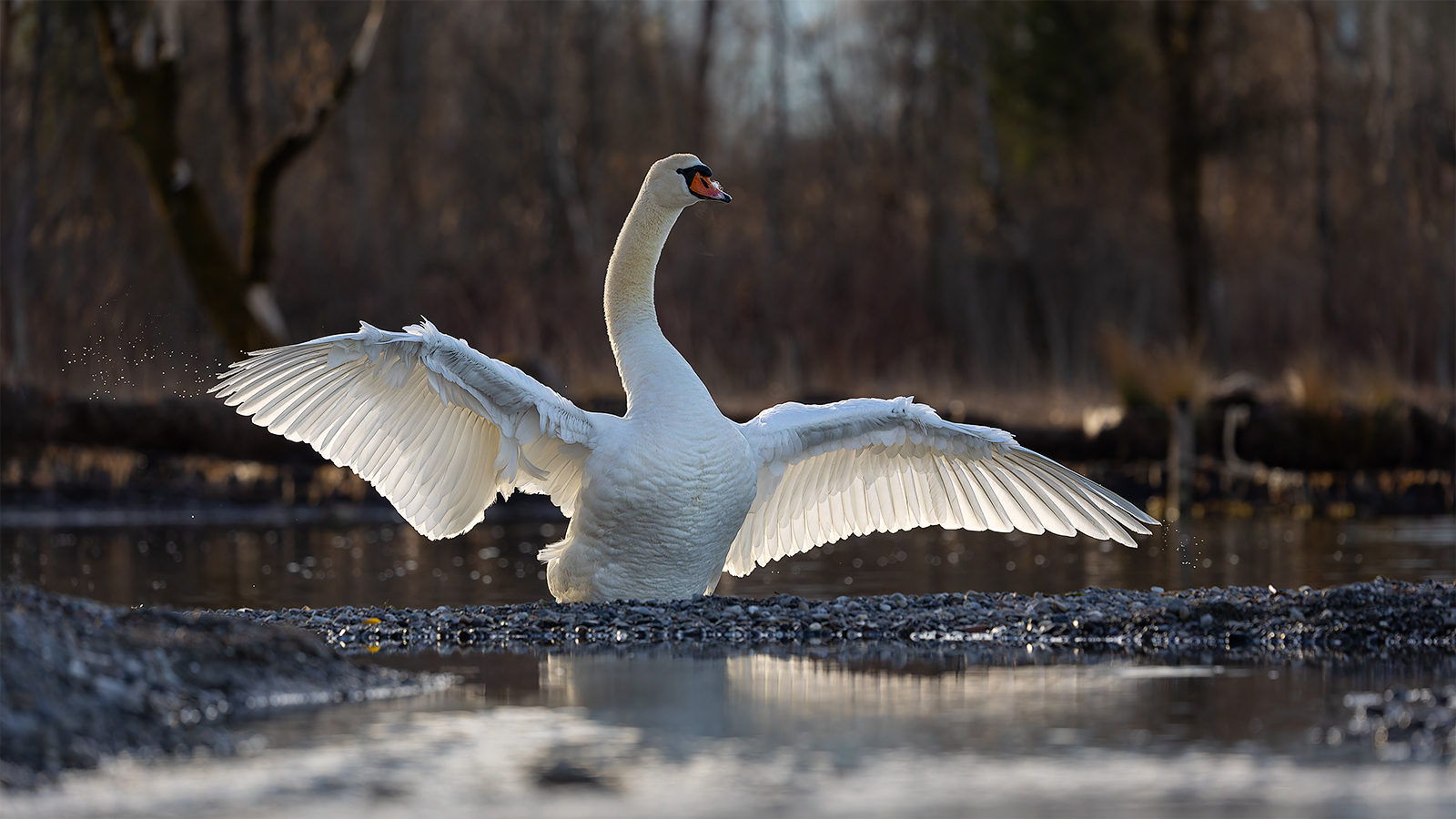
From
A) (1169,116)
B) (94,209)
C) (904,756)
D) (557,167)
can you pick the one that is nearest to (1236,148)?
(1169,116)

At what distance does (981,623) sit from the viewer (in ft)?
26.3

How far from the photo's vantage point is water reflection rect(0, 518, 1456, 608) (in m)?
10.8

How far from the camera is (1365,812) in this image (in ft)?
13.8

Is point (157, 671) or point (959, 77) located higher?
point (959, 77)

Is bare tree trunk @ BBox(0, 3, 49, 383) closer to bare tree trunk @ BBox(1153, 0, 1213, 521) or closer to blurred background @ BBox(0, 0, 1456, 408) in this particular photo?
blurred background @ BBox(0, 0, 1456, 408)

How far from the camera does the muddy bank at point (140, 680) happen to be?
5.07m

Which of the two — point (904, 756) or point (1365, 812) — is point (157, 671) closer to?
point (904, 756)

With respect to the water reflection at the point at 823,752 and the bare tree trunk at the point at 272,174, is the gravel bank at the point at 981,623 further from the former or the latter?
the bare tree trunk at the point at 272,174

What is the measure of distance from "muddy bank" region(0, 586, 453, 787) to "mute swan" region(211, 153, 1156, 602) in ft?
5.43

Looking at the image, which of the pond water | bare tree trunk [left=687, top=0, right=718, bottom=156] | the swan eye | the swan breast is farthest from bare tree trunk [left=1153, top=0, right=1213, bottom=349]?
the pond water

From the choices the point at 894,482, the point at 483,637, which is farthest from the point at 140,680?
the point at 894,482

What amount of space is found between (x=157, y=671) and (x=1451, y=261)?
79.0 ft

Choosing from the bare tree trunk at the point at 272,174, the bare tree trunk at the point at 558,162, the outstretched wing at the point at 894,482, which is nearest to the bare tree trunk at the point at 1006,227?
the bare tree trunk at the point at 558,162

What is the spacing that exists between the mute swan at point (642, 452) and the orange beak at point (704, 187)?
0.01 m
